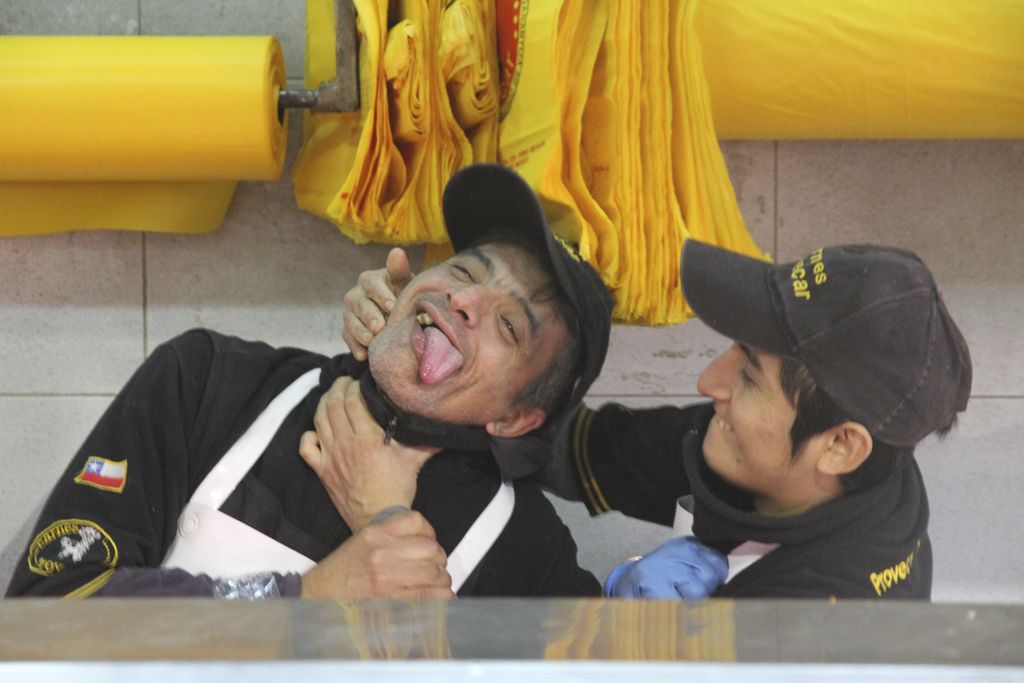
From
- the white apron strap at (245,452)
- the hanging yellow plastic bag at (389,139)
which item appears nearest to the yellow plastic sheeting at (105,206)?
the hanging yellow plastic bag at (389,139)

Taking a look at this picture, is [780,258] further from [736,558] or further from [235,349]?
[235,349]

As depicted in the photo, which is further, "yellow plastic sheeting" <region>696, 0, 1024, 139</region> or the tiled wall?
the tiled wall

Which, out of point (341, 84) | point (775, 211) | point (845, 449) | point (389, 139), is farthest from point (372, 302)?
point (775, 211)

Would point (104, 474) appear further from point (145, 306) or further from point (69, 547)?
point (145, 306)

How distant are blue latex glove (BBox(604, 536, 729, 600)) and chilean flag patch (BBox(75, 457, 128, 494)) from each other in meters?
0.72

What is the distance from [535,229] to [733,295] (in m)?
0.35

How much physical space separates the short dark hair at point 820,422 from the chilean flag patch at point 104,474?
92 centimetres

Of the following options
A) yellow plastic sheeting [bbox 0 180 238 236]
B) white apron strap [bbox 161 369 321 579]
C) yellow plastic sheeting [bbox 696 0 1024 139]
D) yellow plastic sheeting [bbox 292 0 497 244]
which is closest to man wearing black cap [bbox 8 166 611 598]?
white apron strap [bbox 161 369 321 579]

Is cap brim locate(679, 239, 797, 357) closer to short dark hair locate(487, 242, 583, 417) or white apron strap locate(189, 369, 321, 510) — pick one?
short dark hair locate(487, 242, 583, 417)

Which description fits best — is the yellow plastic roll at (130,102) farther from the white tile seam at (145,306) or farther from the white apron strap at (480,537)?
the white apron strap at (480,537)

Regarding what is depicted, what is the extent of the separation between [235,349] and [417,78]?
0.53 metres

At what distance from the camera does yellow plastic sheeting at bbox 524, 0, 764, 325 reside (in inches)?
49.8

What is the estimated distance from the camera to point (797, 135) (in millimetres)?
1406

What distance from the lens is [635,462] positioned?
1344 millimetres
